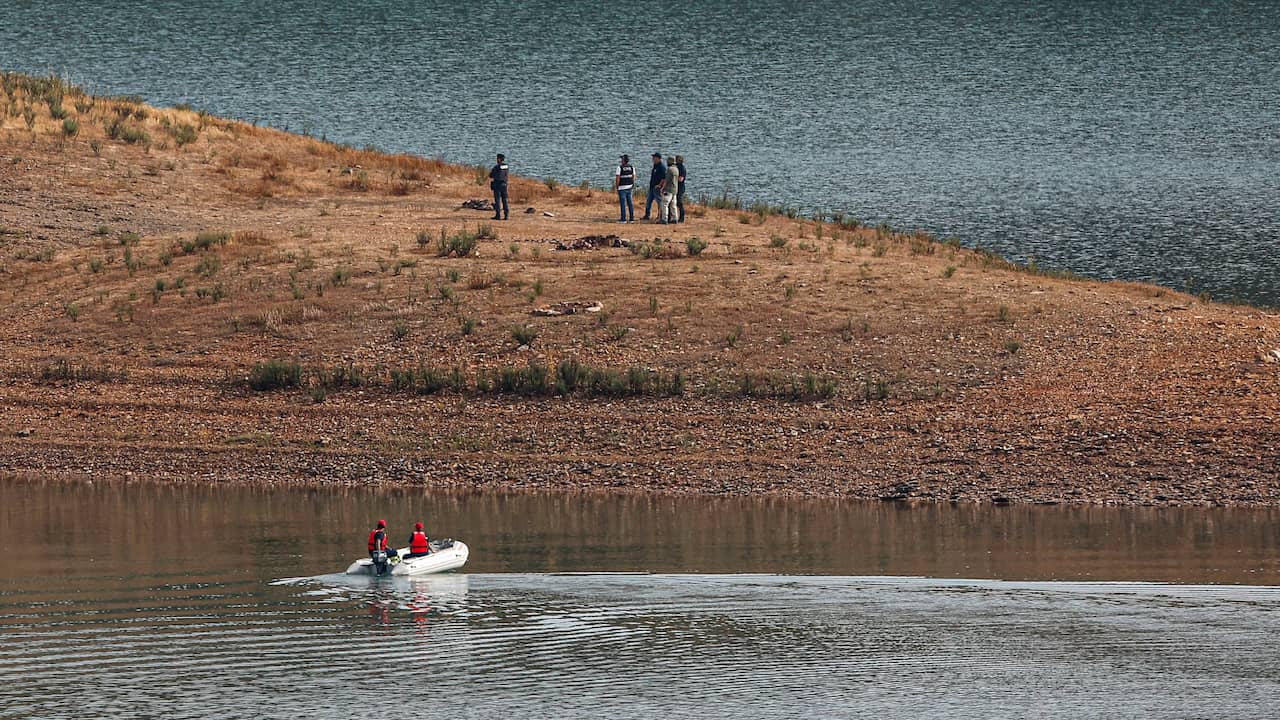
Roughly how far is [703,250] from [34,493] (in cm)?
1901

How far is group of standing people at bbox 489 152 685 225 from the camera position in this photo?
46.8 metres

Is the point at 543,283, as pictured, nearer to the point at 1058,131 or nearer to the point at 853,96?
the point at 1058,131

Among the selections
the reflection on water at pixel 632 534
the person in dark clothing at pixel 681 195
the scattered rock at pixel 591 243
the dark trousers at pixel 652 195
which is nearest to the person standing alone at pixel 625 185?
the dark trousers at pixel 652 195

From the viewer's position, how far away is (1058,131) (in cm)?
8094

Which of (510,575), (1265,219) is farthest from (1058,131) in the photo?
(510,575)

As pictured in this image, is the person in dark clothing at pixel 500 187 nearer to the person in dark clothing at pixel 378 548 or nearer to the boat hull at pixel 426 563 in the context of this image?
the boat hull at pixel 426 563

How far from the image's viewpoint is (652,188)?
156 feet

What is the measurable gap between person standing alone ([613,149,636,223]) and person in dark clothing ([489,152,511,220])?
3.01m

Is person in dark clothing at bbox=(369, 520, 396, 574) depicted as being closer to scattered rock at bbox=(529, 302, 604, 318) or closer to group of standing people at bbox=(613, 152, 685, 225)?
scattered rock at bbox=(529, 302, 604, 318)

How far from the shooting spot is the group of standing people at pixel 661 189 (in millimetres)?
46750

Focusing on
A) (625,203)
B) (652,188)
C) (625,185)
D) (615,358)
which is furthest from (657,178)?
(615,358)

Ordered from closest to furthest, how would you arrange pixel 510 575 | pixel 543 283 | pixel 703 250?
pixel 510 575 < pixel 543 283 < pixel 703 250

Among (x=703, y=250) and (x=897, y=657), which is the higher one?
(x=703, y=250)

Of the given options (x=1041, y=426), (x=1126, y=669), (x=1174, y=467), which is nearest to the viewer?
(x=1126, y=669)
